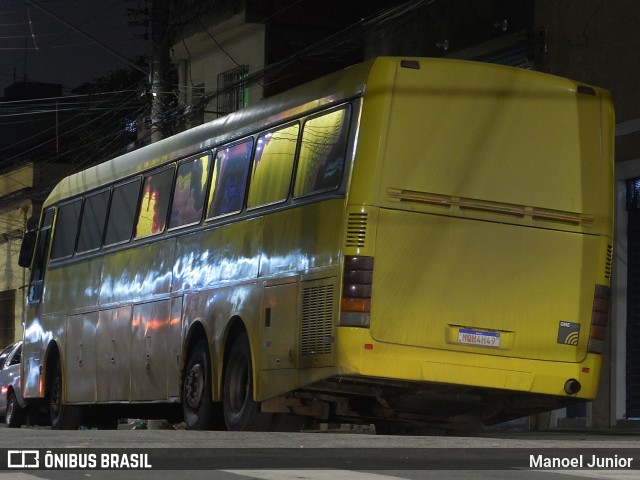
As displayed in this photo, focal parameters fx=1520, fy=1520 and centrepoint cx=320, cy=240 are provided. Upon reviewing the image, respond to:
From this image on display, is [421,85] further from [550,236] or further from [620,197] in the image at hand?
[620,197]

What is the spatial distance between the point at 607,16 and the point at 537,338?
8642mm

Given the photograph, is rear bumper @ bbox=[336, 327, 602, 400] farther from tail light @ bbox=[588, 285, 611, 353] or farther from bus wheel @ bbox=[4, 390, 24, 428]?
bus wheel @ bbox=[4, 390, 24, 428]

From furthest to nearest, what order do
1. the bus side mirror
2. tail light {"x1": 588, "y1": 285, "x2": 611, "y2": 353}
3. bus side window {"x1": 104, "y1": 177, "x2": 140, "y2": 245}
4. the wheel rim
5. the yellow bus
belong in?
the bus side mirror, bus side window {"x1": 104, "y1": 177, "x2": 140, "y2": 245}, the wheel rim, tail light {"x1": 588, "y1": 285, "x2": 611, "y2": 353}, the yellow bus

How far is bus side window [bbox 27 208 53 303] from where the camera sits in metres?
22.4

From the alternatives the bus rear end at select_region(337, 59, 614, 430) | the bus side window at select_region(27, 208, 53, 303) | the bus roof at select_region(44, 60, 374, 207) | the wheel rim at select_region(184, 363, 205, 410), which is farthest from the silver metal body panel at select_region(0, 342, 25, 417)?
the bus rear end at select_region(337, 59, 614, 430)

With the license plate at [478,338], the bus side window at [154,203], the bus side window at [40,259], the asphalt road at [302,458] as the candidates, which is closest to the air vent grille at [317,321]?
the license plate at [478,338]

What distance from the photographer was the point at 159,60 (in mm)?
27297

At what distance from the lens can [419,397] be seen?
1407 cm

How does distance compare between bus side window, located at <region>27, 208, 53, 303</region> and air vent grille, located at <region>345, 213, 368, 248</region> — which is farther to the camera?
bus side window, located at <region>27, 208, 53, 303</region>

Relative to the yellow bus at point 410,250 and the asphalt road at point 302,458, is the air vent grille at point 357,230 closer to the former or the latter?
the yellow bus at point 410,250

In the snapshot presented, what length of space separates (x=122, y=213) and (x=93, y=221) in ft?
4.19

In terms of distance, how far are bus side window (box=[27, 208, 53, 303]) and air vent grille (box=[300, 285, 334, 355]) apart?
9.31 m

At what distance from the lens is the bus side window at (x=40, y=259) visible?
22359mm

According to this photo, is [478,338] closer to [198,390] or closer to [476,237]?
[476,237]
